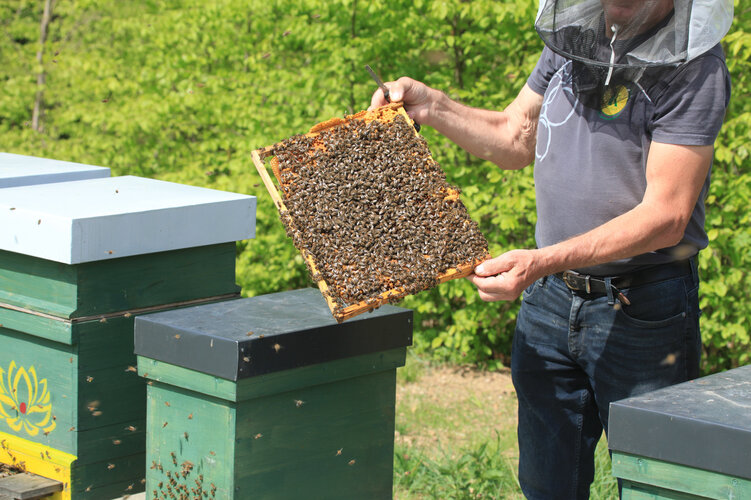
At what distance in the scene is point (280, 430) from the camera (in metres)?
2.33

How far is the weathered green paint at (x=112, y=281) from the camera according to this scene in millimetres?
2438

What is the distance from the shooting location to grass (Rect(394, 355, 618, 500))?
3891 mm

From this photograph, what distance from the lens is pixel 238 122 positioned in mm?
5828

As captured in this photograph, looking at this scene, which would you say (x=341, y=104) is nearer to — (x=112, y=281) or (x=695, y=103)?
(x=112, y=281)

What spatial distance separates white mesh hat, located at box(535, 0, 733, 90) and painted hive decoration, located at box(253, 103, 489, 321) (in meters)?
0.52

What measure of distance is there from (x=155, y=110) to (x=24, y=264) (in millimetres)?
3875

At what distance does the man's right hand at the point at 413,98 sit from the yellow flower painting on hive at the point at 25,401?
139cm

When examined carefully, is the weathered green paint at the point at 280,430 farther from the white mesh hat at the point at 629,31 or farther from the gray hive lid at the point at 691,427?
the white mesh hat at the point at 629,31

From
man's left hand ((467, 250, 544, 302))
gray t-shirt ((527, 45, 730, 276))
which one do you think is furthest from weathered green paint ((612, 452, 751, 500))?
gray t-shirt ((527, 45, 730, 276))

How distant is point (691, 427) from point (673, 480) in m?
0.13

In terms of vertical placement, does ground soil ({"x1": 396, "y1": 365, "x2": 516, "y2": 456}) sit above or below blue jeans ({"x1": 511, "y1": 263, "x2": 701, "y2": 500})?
below

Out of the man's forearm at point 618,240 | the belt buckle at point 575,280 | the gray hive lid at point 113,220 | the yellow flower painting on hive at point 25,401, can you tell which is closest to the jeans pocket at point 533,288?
the belt buckle at point 575,280

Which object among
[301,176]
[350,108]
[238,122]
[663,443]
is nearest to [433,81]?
[350,108]

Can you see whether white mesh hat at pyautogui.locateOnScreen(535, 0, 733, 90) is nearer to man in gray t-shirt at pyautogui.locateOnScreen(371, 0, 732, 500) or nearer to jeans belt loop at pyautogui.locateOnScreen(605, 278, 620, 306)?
man in gray t-shirt at pyautogui.locateOnScreen(371, 0, 732, 500)
